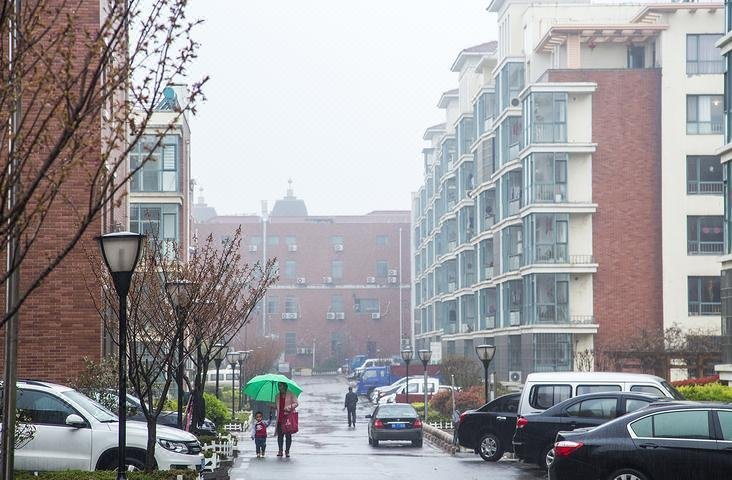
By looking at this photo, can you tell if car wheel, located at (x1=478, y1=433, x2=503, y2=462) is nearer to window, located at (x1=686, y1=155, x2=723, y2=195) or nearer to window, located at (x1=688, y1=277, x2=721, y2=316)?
window, located at (x1=688, y1=277, x2=721, y2=316)

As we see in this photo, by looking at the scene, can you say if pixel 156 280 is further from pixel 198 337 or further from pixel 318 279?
pixel 318 279

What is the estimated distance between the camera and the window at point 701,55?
56906mm

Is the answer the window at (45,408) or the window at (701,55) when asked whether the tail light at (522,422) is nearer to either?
the window at (45,408)

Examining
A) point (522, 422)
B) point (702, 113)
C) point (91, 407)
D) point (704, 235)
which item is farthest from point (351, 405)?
point (91, 407)

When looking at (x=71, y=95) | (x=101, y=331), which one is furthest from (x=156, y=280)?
(x=71, y=95)

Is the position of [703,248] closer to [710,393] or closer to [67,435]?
[710,393]

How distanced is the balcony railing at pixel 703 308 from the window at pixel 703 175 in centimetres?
A: 480

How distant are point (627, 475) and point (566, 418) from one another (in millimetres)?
6569

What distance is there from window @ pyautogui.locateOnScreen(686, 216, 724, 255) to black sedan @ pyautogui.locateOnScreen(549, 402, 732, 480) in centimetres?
4164

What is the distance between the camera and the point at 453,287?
85.6 meters

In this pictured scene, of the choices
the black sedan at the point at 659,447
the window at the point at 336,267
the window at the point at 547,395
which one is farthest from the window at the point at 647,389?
the window at the point at 336,267

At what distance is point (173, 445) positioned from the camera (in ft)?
63.1

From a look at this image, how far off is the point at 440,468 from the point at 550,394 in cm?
300

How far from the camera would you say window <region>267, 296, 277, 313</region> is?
117812 mm
